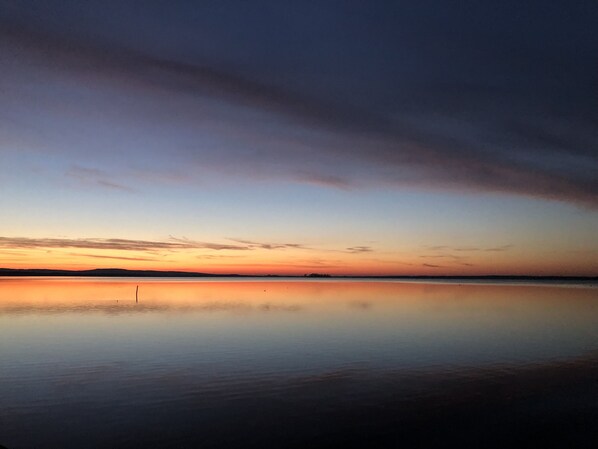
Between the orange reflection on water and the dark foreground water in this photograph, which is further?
the orange reflection on water

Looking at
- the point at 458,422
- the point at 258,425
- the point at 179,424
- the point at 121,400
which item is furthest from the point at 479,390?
the point at 121,400

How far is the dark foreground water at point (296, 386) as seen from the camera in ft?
54.9

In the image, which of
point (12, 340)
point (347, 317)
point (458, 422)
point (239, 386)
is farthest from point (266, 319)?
point (458, 422)

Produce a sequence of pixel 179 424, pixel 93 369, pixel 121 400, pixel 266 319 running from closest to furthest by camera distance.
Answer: pixel 179 424 < pixel 121 400 < pixel 93 369 < pixel 266 319

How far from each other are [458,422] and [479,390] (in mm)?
5919

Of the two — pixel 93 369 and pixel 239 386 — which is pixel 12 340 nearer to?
pixel 93 369

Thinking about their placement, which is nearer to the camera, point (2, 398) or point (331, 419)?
point (331, 419)

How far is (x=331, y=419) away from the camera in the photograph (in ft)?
60.2

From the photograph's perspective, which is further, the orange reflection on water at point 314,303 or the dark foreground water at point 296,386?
the orange reflection on water at point 314,303

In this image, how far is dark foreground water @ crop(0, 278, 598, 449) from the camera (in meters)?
A: 16.7

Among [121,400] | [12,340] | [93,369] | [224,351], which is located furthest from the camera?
[12,340]

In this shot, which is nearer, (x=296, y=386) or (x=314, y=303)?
(x=296, y=386)

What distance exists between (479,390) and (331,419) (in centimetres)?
888

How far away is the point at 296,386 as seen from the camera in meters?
23.8
